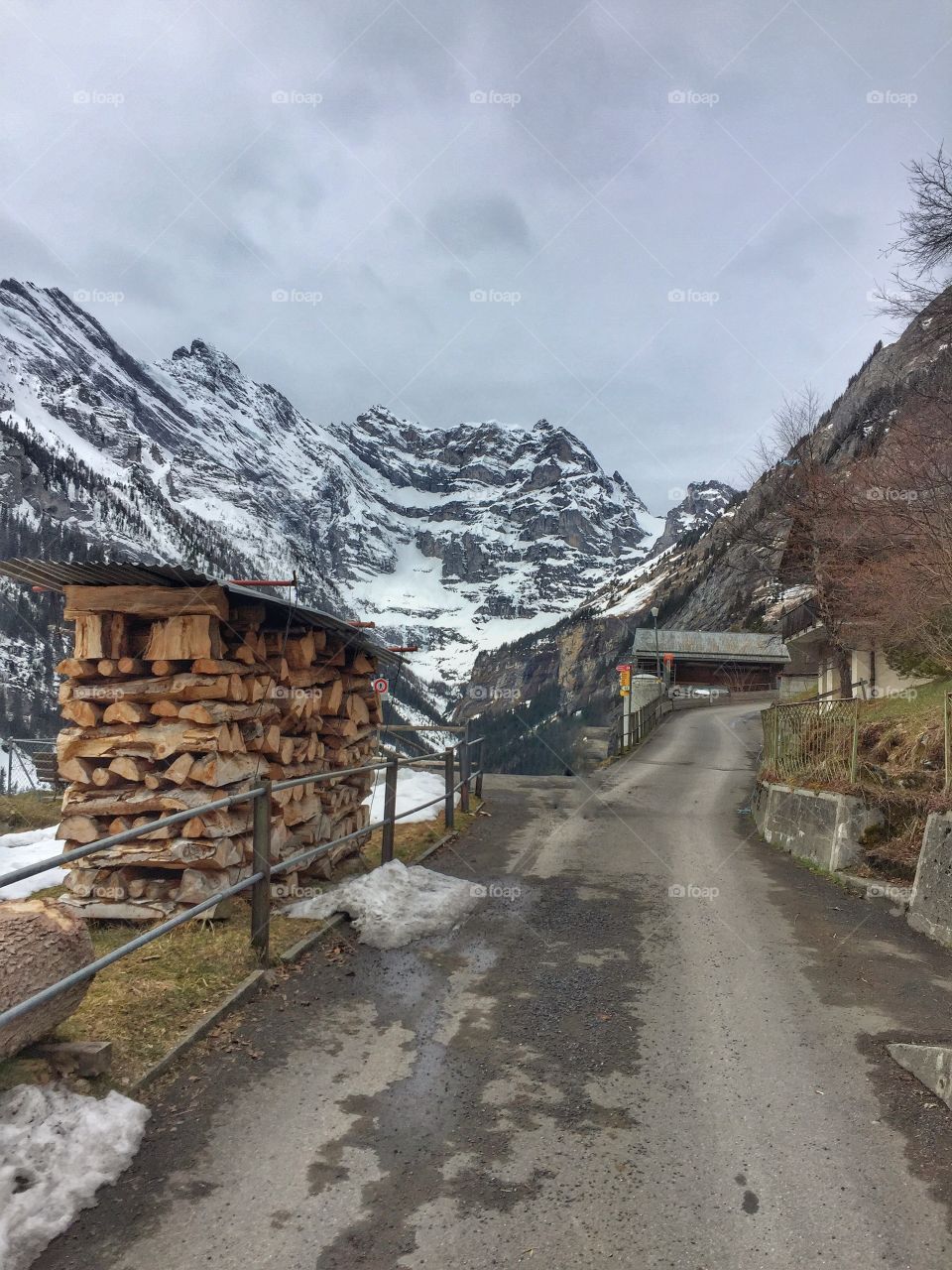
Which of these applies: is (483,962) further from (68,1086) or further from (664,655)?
(664,655)

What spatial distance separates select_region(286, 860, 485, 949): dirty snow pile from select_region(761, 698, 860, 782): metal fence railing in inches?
197

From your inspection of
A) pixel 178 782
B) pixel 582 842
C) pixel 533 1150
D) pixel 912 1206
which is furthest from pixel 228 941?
pixel 582 842

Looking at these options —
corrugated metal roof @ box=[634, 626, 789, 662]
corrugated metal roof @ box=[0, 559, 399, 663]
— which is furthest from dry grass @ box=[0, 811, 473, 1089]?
corrugated metal roof @ box=[634, 626, 789, 662]

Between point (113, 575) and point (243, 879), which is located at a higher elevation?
point (113, 575)

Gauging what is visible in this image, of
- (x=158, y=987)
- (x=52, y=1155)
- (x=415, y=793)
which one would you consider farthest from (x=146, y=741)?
(x=415, y=793)

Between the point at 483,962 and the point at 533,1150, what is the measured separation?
7.98 feet

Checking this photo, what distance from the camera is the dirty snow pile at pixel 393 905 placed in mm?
6055

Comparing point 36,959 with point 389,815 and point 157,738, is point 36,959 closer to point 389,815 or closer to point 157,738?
point 157,738

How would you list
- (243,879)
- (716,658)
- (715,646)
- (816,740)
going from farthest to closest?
1. (715,646)
2. (716,658)
3. (816,740)
4. (243,879)

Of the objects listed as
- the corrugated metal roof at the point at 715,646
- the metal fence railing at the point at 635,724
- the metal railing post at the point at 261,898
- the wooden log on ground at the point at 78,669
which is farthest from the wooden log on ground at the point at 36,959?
the corrugated metal roof at the point at 715,646

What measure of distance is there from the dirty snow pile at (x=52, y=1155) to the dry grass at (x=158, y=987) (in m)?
0.22

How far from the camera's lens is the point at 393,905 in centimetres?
644

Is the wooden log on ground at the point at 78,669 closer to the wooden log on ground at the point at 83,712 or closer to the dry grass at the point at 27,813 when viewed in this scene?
the wooden log on ground at the point at 83,712

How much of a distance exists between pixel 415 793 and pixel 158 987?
9539 mm
